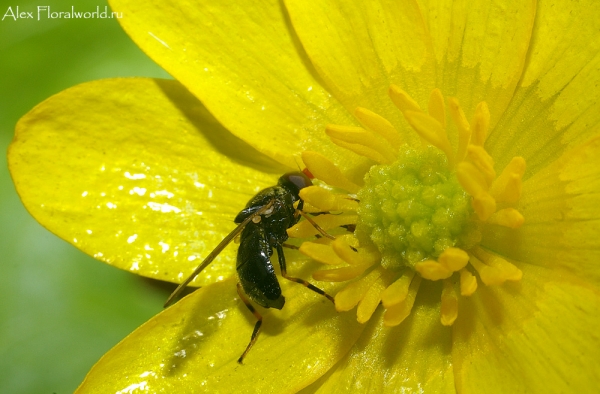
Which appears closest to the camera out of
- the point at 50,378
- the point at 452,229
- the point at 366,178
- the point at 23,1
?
the point at 452,229

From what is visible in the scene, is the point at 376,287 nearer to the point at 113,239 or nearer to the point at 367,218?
the point at 367,218

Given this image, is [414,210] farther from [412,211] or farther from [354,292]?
[354,292]

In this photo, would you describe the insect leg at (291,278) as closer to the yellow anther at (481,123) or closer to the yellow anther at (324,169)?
the yellow anther at (324,169)

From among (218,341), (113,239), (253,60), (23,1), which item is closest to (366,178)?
(253,60)

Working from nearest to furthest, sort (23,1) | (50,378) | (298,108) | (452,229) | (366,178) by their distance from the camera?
(452,229) < (366,178) < (298,108) < (50,378) < (23,1)

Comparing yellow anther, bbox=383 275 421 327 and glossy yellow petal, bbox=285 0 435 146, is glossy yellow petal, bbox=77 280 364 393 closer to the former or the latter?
yellow anther, bbox=383 275 421 327

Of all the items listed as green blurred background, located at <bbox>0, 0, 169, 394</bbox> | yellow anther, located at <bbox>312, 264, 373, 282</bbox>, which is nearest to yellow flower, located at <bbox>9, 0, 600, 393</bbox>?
yellow anther, located at <bbox>312, 264, 373, 282</bbox>
